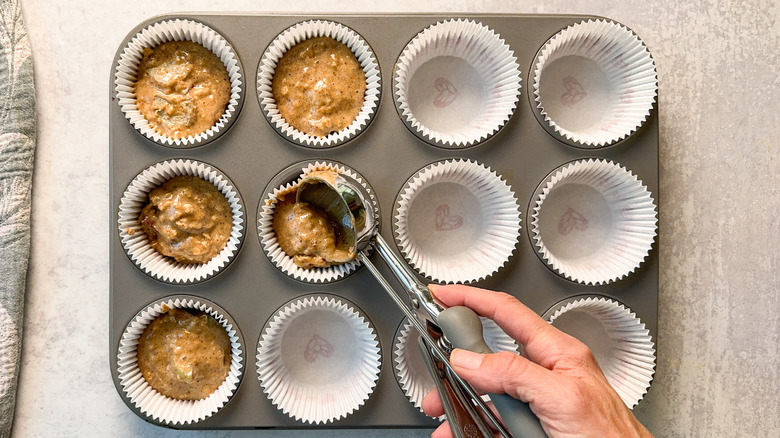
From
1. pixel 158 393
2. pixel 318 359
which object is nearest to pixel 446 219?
pixel 318 359

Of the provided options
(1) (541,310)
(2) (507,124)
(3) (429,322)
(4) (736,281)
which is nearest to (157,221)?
(3) (429,322)

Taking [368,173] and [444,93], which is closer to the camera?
[368,173]

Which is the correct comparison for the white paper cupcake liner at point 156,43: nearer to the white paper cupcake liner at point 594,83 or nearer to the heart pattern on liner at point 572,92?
the white paper cupcake liner at point 594,83

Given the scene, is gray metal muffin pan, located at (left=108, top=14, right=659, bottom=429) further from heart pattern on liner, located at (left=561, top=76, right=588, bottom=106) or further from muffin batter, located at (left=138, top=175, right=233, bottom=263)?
heart pattern on liner, located at (left=561, top=76, right=588, bottom=106)

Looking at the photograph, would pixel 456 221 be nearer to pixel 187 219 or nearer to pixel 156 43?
pixel 187 219

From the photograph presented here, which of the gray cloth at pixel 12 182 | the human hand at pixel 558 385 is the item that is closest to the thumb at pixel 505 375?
the human hand at pixel 558 385

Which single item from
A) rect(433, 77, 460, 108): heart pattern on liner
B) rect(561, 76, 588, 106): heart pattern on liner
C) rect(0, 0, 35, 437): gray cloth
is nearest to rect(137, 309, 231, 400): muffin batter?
rect(0, 0, 35, 437): gray cloth

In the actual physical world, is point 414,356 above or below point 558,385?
below
